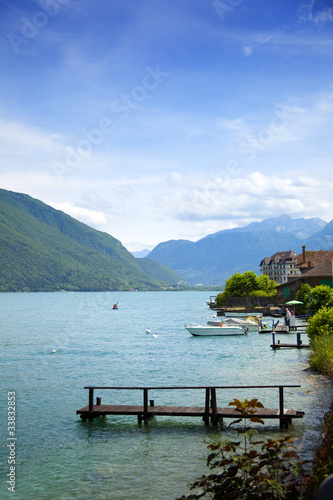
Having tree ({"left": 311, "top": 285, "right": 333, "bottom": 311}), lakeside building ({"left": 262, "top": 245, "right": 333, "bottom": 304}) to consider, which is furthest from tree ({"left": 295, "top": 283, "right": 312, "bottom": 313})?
lakeside building ({"left": 262, "top": 245, "right": 333, "bottom": 304})

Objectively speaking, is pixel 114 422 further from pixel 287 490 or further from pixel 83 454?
pixel 287 490

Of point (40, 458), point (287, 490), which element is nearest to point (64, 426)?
point (40, 458)

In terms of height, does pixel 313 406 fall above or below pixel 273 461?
below

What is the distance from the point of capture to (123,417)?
873 inches

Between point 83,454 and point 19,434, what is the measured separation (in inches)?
164

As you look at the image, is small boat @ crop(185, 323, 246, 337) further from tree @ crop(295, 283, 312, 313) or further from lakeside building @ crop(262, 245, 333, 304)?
lakeside building @ crop(262, 245, 333, 304)

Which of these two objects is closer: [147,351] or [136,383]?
[136,383]

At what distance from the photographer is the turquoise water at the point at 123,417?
1489 centimetres

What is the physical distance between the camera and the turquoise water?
586 inches

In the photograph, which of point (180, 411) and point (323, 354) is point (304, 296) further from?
point (180, 411)

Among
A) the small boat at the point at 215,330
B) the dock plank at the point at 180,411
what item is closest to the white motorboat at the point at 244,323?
the small boat at the point at 215,330

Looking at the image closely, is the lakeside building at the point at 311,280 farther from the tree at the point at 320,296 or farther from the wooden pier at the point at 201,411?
the wooden pier at the point at 201,411

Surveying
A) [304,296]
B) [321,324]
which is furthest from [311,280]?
[321,324]

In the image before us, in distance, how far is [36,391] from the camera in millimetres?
28906
